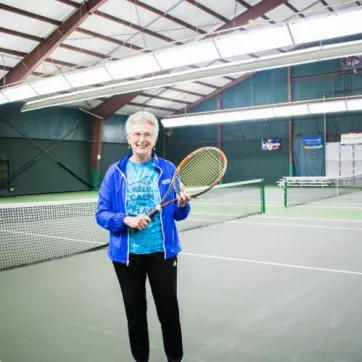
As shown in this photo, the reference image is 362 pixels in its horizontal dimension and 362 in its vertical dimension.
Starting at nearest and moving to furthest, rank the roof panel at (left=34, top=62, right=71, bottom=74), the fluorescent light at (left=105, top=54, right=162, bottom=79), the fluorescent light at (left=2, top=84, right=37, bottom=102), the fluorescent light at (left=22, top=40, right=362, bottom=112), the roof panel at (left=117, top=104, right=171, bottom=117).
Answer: the fluorescent light at (left=105, top=54, right=162, bottom=79) → the fluorescent light at (left=22, top=40, right=362, bottom=112) → the fluorescent light at (left=2, top=84, right=37, bottom=102) → the roof panel at (left=34, top=62, right=71, bottom=74) → the roof panel at (left=117, top=104, right=171, bottom=117)

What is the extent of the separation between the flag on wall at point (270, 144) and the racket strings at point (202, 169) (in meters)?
21.4

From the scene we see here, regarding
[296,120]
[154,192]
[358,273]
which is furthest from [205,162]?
[296,120]

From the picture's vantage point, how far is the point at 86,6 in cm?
1288

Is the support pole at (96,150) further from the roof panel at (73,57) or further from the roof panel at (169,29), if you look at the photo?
the roof panel at (169,29)

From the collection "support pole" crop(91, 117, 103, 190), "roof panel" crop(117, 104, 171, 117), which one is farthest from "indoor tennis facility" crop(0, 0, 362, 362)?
"roof panel" crop(117, 104, 171, 117)

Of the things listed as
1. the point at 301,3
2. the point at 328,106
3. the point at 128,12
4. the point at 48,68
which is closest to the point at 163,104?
the point at 48,68

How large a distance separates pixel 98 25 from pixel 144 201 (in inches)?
543

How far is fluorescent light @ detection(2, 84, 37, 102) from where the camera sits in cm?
1420

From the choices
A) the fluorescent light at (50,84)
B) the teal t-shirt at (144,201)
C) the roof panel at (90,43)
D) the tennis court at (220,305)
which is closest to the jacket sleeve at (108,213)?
the teal t-shirt at (144,201)

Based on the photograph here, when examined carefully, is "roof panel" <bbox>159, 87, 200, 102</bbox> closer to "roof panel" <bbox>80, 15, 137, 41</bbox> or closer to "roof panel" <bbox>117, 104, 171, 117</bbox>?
"roof panel" <bbox>117, 104, 171, 117</bbox>

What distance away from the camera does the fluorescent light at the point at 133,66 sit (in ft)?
Result: 36.8

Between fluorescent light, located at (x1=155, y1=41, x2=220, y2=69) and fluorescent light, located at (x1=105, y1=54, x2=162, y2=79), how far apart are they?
30cm

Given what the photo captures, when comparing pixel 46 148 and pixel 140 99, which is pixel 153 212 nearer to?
pixel 46 148

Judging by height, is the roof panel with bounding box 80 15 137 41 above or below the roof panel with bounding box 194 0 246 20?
below
